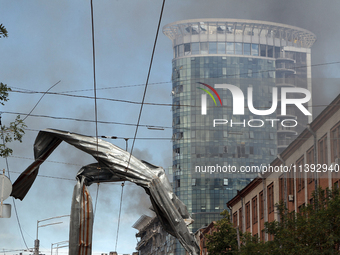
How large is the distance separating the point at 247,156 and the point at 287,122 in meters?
18.5

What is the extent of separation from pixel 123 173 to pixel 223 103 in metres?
134

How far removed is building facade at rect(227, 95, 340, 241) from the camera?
141ft

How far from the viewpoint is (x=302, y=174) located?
162 ft

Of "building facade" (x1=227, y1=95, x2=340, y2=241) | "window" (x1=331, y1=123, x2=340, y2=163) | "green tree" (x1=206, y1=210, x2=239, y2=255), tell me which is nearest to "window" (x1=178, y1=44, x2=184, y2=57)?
"building facade" (x1=227, y1=95, x2=340, y2=241)

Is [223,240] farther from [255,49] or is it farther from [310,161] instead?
[255,49]

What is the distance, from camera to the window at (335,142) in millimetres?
42344

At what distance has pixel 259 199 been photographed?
205 ft

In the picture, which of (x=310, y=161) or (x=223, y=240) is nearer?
(x=310, y=161)

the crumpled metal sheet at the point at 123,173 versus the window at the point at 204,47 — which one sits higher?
the window at the point at 204,47

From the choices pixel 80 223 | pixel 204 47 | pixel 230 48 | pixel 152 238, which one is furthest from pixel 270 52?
pixel 80 223

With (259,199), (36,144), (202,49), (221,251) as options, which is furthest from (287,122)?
(36,144)

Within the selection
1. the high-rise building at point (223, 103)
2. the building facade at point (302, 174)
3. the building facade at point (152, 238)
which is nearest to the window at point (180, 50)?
the high-rise building at point (223, 103)

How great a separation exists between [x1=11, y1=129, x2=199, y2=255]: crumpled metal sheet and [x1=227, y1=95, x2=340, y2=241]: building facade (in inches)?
502

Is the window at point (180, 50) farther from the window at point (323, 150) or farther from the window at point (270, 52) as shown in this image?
the window at point (323, 150)
